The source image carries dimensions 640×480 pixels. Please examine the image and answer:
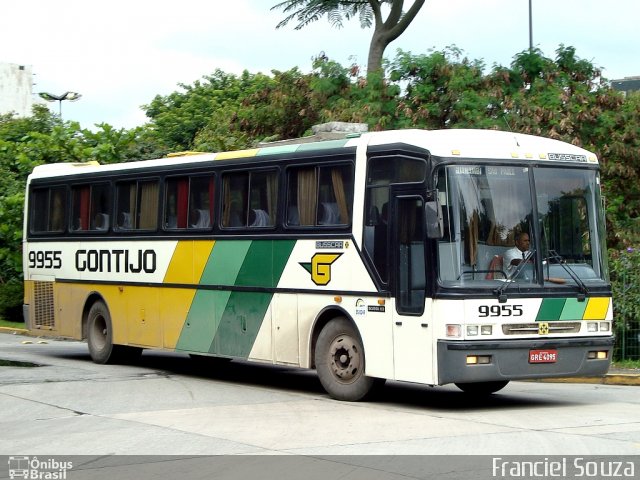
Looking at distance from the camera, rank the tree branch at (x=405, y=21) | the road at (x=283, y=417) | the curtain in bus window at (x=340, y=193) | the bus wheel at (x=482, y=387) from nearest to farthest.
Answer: the road at (x=283, y=417) < the curtain in bus window at (x=340, y=193) < the bus wheel at (x=482, y=387) < the tree branch at (x=405, y=21)

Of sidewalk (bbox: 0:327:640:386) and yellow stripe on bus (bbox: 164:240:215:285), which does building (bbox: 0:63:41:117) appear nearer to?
yellow stripe on bus (bbox: 164:240:215:285)

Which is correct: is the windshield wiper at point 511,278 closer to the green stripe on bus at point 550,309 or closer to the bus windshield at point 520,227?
the bus windshield at point 520,227

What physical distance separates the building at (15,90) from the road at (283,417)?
57.6 meters

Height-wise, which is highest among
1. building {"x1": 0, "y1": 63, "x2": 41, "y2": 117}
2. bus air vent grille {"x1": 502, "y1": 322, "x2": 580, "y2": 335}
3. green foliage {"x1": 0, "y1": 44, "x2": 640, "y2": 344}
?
building {"x1": 0, "y1": 63, "x2": 41, "y2": 117}

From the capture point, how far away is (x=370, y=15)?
1336 inches

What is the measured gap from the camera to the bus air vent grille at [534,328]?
13.6 metres

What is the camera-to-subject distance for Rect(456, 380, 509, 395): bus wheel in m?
15.5

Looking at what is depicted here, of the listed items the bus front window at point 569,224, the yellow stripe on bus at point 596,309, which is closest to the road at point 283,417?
the yellow stripe on bus at point 596,309

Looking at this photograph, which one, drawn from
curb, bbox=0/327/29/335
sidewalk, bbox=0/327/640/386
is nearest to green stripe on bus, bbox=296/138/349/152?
sidewalk, bbox=0/327/640/386

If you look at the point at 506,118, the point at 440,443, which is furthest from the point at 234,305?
the point at 506,118

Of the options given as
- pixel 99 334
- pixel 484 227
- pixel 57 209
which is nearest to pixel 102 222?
pixel 57 209

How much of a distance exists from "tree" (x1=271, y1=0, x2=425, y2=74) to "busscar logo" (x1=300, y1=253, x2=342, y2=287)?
17.8 metres

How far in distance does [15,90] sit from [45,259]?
5521 centimetres

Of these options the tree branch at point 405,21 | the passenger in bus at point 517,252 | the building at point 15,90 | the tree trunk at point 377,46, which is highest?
the building at point 15,90
